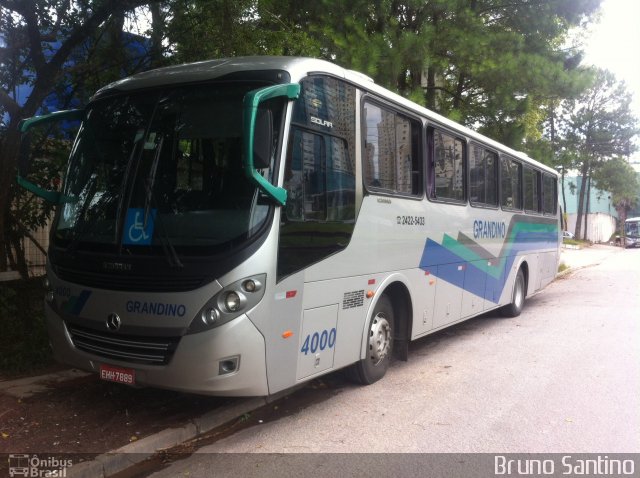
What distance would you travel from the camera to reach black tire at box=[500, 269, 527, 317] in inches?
427

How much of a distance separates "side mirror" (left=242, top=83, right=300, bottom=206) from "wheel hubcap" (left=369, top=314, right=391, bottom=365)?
2.23 meters

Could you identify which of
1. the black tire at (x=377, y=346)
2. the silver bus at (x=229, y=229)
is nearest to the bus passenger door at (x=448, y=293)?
the black tire at (x=377, y=346)

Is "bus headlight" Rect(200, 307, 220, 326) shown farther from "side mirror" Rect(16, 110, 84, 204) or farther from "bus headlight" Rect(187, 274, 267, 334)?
"side mirror" Rect(16, 110, 84, 204)

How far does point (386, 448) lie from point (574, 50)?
509 inches

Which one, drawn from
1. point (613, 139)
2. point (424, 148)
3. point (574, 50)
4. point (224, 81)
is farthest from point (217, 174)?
point (613, 139)

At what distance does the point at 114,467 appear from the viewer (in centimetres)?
407

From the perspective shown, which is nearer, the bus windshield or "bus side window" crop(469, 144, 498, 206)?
the bus windshield

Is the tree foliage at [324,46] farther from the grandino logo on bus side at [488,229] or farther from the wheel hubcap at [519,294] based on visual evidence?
the wheel hubcap at [519,294]

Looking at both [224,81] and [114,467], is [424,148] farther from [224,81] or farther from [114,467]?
[114,467]

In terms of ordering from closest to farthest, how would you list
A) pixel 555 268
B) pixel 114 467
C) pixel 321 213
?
pixel 114 467 → pixel 321 213 → pixel 555 268

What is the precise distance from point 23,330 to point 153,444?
3.60 meters

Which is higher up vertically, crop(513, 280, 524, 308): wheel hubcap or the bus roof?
the bus roof

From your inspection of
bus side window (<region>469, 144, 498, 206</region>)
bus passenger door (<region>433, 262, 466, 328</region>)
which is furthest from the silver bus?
bus side window (<region>469, 144, 498, 206</region>)

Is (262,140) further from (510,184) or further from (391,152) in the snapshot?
(510,184)
